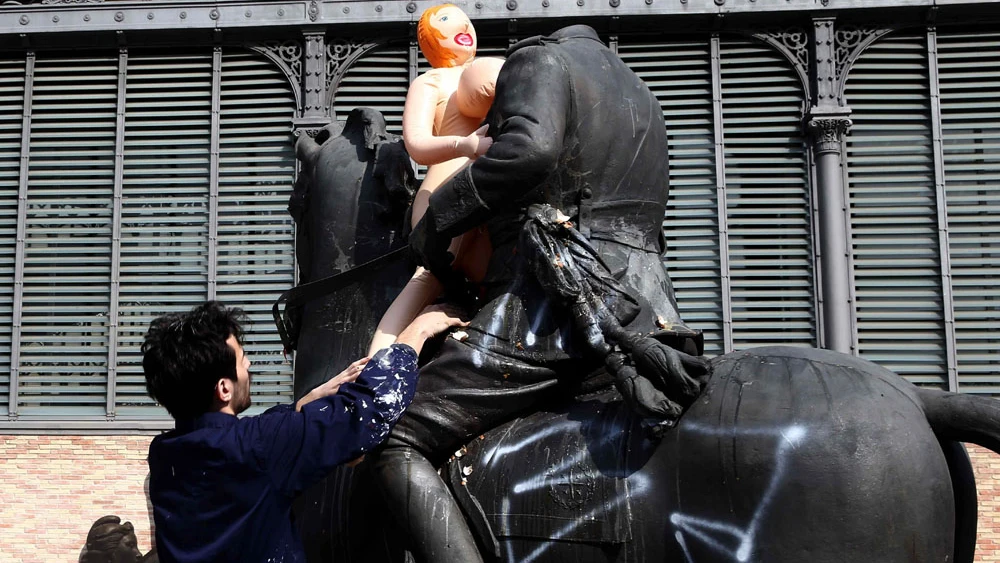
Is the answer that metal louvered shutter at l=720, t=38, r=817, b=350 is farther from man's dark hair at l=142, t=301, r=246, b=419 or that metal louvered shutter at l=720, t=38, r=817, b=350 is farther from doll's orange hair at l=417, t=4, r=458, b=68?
man's dark hair at l=142, t=301, r=246, b=419

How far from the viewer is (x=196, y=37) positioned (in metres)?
13.5

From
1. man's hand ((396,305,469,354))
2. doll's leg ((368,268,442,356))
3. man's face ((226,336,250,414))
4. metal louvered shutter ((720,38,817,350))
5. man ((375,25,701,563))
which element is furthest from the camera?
metal louvered shutter ((720,38,817,350))

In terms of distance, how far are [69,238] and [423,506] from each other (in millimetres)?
11397

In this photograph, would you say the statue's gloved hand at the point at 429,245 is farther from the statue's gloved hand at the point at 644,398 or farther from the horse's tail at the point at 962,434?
the horse's tail at the point at 962,434

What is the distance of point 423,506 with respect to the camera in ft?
10.4

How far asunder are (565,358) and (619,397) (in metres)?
0.20

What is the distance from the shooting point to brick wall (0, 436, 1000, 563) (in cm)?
1259

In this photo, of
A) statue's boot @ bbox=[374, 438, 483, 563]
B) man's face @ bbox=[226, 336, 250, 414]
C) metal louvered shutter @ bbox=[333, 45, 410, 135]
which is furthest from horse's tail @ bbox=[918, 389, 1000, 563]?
metal louvered shutter @ bbox=[333, 45, 410, 135]

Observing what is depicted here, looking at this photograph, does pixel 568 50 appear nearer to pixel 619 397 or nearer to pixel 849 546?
pixel 619 397

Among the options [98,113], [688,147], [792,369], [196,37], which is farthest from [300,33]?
[792,369]

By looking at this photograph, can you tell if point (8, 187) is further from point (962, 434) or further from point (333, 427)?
point (962, 434)

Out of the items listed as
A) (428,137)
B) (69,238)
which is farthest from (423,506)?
(69,238)

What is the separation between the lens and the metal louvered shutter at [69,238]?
43.0 ft

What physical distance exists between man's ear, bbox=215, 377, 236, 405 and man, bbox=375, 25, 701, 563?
2.13 feet
